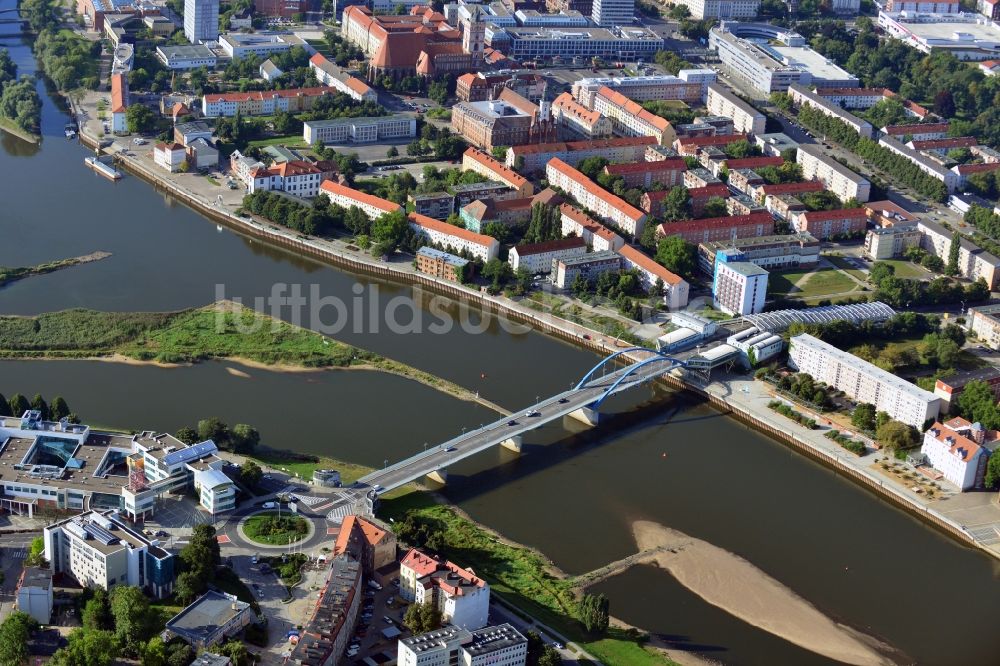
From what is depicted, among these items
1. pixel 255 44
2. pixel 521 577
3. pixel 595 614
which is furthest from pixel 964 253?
pixel 255 44

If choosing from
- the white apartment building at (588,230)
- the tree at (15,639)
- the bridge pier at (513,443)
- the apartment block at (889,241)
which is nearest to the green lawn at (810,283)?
the apartment block at (889,241)

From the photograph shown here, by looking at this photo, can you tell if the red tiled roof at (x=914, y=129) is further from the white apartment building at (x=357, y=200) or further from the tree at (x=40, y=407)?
the tree at (x=40, y=407)

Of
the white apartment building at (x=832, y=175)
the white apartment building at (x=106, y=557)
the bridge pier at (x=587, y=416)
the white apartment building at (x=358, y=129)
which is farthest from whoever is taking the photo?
the white apartment building at (x=358, y=129)

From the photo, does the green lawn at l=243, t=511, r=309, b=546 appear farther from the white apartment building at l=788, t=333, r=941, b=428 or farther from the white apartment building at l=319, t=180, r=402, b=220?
the white apartment building at l=319, t=180, r=402, b=220

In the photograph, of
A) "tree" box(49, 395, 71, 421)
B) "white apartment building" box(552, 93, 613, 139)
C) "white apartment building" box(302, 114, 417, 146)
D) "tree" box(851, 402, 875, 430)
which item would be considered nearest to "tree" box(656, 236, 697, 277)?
"tree" box(851, 402, 875, 430)

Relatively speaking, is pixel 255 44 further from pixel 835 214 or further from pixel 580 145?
pixel 835 214

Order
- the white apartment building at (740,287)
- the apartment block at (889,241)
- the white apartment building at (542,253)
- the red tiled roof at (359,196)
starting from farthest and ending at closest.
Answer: the apartment block at (889,241)
the red tiled roof at (359,196)
the white apartment building at (542,253)
the white apartment building at (740,287)
